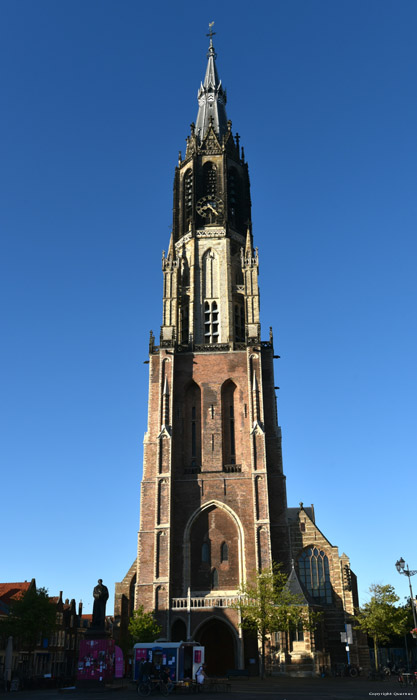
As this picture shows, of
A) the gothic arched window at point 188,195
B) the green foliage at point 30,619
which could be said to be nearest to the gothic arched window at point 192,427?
the green foliage at point 30,619

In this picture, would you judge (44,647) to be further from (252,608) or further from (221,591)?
(252,608)

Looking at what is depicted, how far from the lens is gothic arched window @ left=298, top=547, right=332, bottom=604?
48875 mm

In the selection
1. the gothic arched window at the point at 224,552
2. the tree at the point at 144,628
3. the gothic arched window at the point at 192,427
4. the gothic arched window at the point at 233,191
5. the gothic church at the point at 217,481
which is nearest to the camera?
the tree at the point at 144,628

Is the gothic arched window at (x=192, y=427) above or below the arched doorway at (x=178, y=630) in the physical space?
above

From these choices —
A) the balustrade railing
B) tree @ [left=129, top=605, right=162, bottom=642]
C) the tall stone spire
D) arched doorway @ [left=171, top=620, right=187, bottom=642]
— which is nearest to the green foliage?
tree @ [left=129, top=605, right=162, bottom=642]

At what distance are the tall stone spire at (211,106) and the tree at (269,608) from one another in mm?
44619

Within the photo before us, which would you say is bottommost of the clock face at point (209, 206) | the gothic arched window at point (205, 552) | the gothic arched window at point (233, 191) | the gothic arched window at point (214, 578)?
the gothic arched window at point (214, 578)

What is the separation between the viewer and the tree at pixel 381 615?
143ft

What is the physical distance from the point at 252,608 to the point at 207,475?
11.1 metres

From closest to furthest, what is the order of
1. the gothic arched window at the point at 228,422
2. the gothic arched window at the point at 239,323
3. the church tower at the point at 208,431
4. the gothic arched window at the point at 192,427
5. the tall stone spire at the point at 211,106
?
the church tower at the point at 208,431 < the gothic arched window at the point at 228,422 < the gothic arched window at the point at 192,427 < the gothic arched window at the point at 239,323 < the tall stone spire at the point at 211,106

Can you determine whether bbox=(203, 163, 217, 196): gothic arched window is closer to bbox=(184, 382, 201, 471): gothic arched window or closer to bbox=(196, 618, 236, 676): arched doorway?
bbox=(184, 382, 201, 471): gothic arched window

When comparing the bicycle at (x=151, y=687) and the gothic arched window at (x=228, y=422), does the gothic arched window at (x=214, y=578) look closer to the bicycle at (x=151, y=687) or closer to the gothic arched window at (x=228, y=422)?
the gothic arched window at (x=228, y=422)

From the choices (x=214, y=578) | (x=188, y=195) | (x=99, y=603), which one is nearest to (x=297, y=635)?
(x=214, y=578)

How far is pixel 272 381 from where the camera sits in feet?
170
